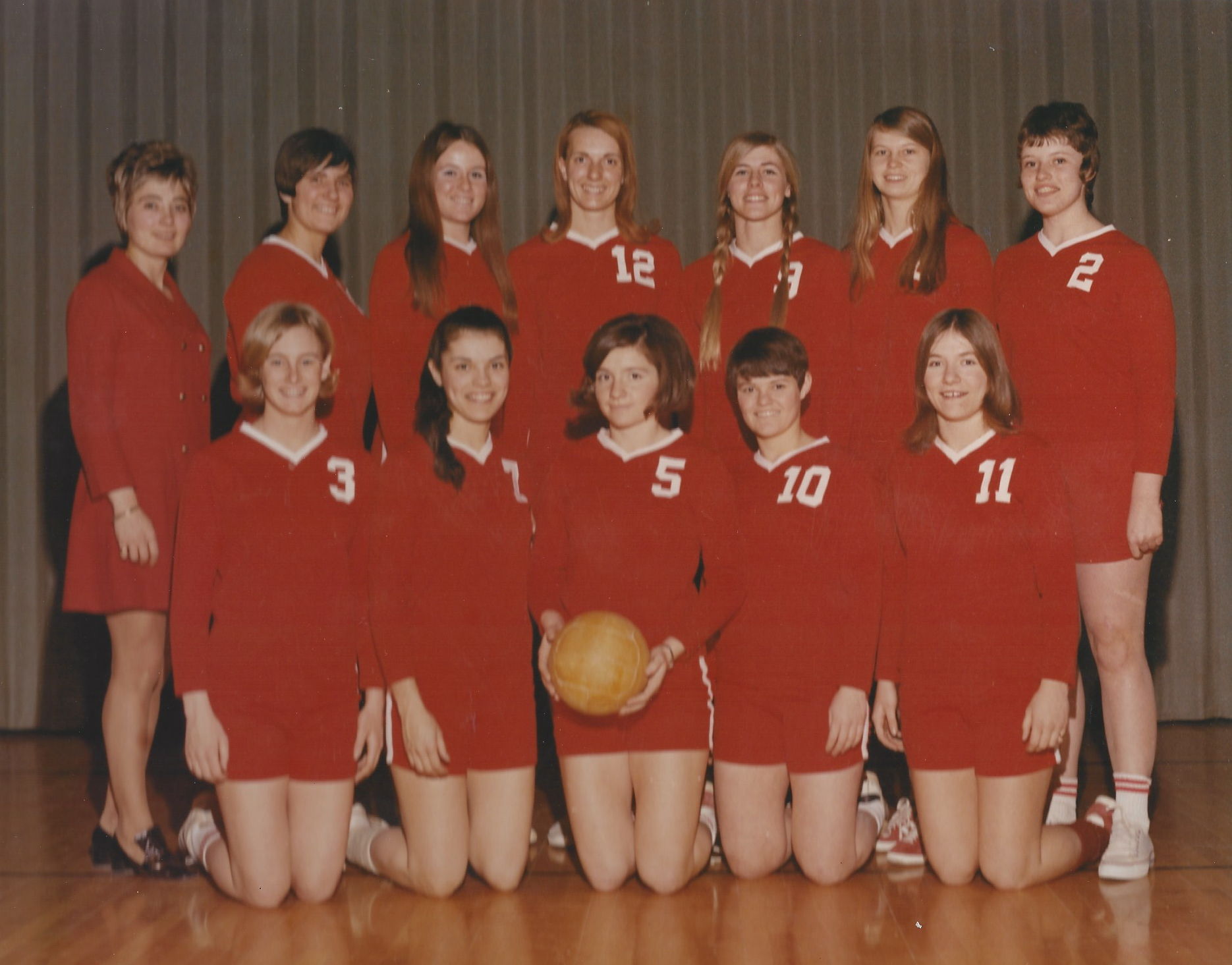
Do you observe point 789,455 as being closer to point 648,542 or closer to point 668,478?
point 668,478

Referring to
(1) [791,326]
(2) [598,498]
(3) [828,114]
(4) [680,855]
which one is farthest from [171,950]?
(3) [828,114]

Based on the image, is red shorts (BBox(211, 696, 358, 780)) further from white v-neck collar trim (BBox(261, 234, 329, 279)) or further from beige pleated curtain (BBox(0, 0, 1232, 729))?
beige pleated curtain (BBox(0, 0, 1232, 729))

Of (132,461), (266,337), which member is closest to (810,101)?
(266,337)

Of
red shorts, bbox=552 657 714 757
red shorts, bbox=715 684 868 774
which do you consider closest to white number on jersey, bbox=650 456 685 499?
red shorts, bbox=552 657 714 757

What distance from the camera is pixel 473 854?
358 cm

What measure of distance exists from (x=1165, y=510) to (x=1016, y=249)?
2.61 metres

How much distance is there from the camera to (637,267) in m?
4.19

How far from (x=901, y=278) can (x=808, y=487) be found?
85 cm

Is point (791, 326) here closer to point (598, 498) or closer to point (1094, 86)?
point (598, 498)

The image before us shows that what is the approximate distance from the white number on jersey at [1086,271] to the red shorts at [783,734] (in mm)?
1507

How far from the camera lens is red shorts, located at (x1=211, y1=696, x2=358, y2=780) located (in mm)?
3416

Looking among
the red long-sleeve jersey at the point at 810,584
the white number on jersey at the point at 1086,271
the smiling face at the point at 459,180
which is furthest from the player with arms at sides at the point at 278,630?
the white number on jersey at the point at 1086,271

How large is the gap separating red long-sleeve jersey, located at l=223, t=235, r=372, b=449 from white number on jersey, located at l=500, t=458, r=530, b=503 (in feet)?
1.81

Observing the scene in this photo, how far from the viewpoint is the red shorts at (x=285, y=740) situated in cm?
342
